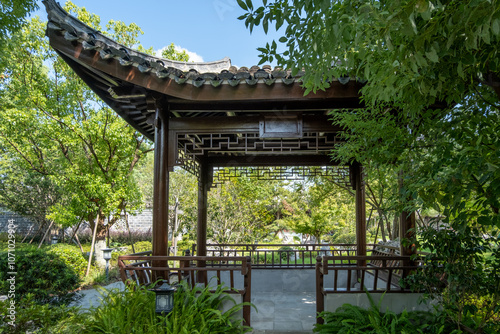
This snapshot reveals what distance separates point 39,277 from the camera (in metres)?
5.10

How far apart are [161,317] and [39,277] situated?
11.0 feet

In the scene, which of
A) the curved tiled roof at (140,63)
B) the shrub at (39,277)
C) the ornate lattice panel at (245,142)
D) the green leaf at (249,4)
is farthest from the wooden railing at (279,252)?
the green leaf at (249,4)

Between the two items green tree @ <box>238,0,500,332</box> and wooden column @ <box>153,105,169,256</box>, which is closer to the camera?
green tree @ <box>238,0,500,332</box>

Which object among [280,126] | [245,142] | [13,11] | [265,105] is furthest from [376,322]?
[13,11]

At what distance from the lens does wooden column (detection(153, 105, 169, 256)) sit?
3585 mm

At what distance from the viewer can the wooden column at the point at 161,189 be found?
11.8ft

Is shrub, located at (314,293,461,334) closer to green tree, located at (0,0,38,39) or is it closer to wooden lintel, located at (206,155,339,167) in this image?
wooden lintel, located at (206,155,339,167)

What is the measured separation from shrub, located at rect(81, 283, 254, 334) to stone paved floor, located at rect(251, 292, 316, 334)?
680mm

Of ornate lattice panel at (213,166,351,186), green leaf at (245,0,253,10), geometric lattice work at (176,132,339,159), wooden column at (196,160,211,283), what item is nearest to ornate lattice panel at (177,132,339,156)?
geometric lattice work at (176,132,339,159)

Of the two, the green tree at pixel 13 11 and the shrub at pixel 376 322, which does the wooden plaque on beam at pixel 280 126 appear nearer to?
the shrub at pixel 376 322

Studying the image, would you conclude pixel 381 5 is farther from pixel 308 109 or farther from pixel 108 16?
pixel 108 16

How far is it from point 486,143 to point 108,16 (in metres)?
10.3

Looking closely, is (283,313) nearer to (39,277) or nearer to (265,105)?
(265,105)

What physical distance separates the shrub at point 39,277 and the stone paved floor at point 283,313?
2.99 meters
